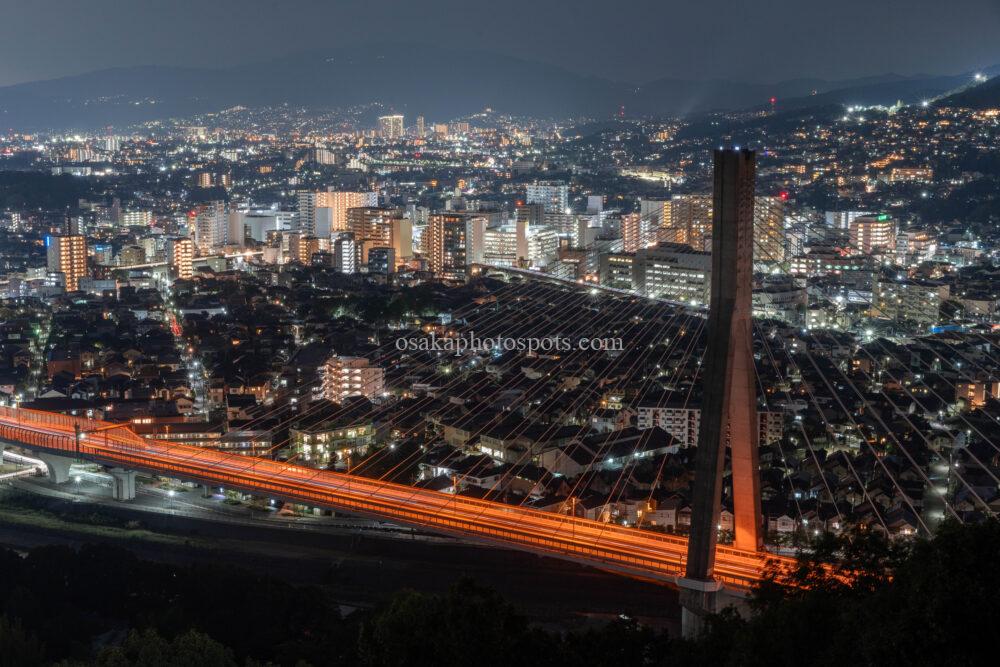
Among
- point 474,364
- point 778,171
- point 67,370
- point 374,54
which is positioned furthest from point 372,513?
point 374,54

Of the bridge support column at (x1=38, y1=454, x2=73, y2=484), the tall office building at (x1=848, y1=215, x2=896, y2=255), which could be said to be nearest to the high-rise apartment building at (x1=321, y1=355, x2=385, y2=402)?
the bridge support column at (x1=38, y1=454, x2=73, y2=484)

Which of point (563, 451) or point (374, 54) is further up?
point (374, 54)

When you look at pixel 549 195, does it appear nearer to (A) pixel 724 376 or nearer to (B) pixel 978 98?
(B) pixel 978 98

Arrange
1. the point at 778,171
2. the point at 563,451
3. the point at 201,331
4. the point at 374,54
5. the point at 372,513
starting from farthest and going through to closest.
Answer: the point at 374,54 < the point at 778,171 < the point at 201,331 < the point at 563,451 < the point at 372,513

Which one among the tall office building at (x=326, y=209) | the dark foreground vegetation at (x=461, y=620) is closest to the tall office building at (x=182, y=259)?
the tall office building at (x=326, y=209)

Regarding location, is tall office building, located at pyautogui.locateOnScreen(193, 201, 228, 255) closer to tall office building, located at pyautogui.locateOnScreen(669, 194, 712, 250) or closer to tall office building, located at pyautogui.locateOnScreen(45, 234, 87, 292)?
tall office building, located at pyautogui.locateOnScreen(45, 234, 87, 292)

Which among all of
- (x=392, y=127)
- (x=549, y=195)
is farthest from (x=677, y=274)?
(x=392, y=127)

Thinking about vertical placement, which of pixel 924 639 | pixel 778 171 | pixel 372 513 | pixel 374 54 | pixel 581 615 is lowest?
pixel 581 615

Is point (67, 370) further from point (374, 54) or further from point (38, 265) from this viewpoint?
point (374, 54)
